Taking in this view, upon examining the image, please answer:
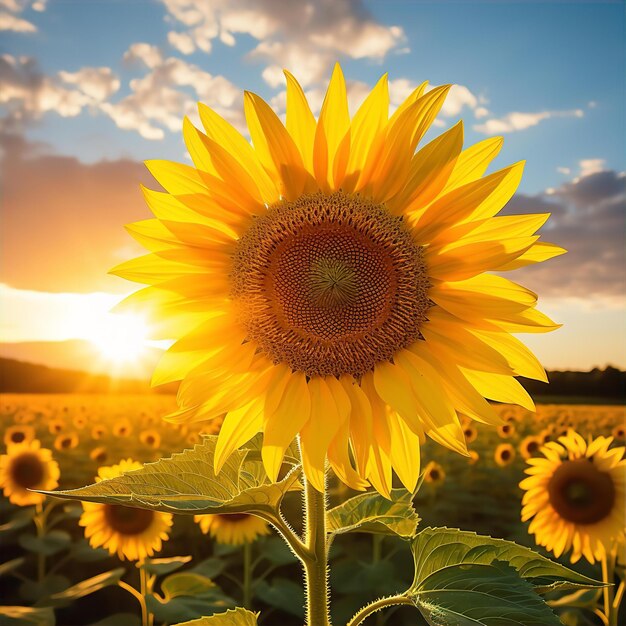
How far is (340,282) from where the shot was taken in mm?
1925

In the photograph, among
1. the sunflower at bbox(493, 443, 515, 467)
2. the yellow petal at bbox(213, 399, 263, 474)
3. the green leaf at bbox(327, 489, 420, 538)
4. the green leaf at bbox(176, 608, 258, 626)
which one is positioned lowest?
the sunflower at bbox(493, 443, 515, 467)

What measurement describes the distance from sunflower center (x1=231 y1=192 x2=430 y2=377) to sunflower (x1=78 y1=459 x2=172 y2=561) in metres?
3.22

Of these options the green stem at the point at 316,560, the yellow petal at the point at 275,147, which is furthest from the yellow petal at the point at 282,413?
the yellow petal at the point at 275,147

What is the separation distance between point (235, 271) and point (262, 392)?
1.18 feet

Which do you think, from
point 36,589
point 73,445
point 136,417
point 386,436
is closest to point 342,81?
point 386,436

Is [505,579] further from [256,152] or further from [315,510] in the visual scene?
[256,152]

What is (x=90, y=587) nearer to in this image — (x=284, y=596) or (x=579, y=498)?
(x=284, y=596)

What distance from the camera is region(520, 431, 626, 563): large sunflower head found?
162 inches

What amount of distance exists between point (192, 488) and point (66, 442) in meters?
7.44

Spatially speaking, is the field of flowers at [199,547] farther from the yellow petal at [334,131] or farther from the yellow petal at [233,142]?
the yellow petal at [334,131]

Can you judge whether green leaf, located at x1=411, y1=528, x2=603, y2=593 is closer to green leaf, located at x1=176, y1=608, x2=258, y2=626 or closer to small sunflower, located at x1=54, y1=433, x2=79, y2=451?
green leaf, located at x1=176, y1=608, x2=258, y2=626

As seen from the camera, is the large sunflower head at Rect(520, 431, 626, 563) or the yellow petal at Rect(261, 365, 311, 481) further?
the large sunflower head at Rect(520, 431, 626, 563)

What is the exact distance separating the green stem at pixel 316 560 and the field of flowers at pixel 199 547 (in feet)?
3.38

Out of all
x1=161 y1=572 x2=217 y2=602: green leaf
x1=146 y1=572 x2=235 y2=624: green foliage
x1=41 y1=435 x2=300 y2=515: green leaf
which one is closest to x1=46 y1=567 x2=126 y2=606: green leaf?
x1=146 y1=572 x2=235 y2=624: green foliage
